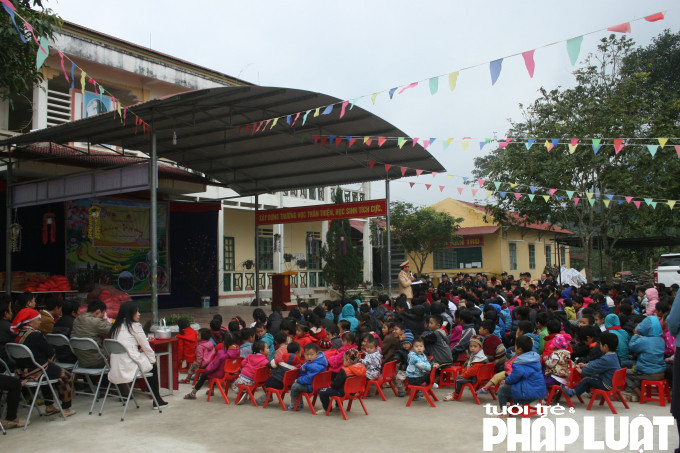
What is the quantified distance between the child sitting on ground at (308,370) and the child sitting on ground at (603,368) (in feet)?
8.62

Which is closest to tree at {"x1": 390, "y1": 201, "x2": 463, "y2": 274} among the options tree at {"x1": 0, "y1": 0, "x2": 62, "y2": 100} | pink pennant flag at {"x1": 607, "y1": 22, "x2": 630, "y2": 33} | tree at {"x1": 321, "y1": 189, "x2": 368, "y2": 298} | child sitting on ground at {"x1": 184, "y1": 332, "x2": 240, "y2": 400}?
tree at {"x1": 321, "y1": 189, "x2": 368, "y2": 298}

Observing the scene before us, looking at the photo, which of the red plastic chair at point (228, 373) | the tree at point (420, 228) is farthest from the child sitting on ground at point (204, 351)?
the tree at point (420, 228)

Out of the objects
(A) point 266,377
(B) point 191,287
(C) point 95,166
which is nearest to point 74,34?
(C) point 95,166

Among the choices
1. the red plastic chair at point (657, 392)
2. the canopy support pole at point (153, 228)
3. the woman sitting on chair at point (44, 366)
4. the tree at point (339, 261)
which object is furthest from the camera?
the tree at point (339, 261)

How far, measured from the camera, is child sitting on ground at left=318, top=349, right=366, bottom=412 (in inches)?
222

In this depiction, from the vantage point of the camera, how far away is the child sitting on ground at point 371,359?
6.32m

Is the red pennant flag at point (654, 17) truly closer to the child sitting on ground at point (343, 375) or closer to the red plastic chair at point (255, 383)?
the child sitting on ground at point (343, 375)

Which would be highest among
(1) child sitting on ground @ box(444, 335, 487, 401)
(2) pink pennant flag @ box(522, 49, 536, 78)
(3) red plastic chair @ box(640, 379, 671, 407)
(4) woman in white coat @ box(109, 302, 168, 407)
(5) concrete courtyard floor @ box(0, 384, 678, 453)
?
(2) pink pennant flag @ box(522, 49, 536, 78)

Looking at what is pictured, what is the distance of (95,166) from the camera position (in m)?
12.7

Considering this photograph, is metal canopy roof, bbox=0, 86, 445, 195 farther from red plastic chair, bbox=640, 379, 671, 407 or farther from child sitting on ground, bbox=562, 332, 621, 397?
red plastic chair, bbox=640, 379, 671, 407

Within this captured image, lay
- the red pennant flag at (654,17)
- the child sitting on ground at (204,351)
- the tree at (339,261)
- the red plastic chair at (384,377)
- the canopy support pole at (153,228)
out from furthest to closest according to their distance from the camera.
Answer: the tree at (339,261)
the canopy support pole at (153,228)
the child sitting on ground at (204,351)
the red plastic chair at (384,377)
the red pennant flag at (654,17)

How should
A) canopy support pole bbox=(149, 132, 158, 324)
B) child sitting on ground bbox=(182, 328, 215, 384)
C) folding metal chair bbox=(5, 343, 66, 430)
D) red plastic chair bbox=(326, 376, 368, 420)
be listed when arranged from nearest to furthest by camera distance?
folding metal chair bbox=(5, 343, 66, 430) → red plastic chair bbox=(326, 376, 368, 420) → child sitting on ground bbox=(182, 328, 215, 384) → canopy support pole bbox=(149, 132, 158, 324)

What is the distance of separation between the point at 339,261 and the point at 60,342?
52.8 feet

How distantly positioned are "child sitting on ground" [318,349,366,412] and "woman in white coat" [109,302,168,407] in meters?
1.78
